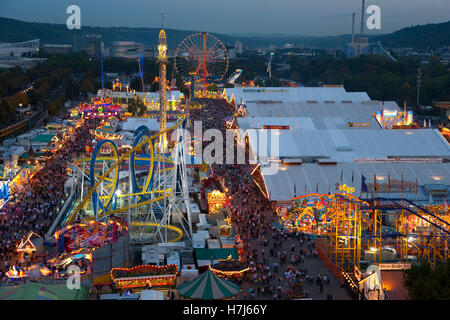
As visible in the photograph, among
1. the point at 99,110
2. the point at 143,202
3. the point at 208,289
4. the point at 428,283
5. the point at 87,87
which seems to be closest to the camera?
the point at 428,283

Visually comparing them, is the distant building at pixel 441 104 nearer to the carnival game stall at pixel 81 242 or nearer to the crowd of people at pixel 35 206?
the crowd of people at pixel 35 206

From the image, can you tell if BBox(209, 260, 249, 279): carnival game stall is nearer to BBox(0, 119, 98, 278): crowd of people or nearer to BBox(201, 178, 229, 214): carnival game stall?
BBox(201, 178, 229, 214): carnival game stall

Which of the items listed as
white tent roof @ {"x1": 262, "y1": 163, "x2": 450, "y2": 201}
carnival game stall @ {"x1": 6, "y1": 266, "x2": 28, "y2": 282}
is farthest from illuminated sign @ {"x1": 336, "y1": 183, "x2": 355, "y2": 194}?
carnival game stall @ {"x1": 6, "y1": 266, "x2": 28, "y2": 282}

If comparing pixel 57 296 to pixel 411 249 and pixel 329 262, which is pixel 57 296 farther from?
pixel 411 249

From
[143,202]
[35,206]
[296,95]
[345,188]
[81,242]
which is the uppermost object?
[296,95]

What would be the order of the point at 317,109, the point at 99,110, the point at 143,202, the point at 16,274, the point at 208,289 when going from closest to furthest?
the point at 208,289 → the point at 16,274 → the point at 143,202 → the point at 317,109 → the point at 99,110

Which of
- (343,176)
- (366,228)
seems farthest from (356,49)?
(366,228)

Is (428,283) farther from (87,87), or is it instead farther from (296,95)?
(87,87)
